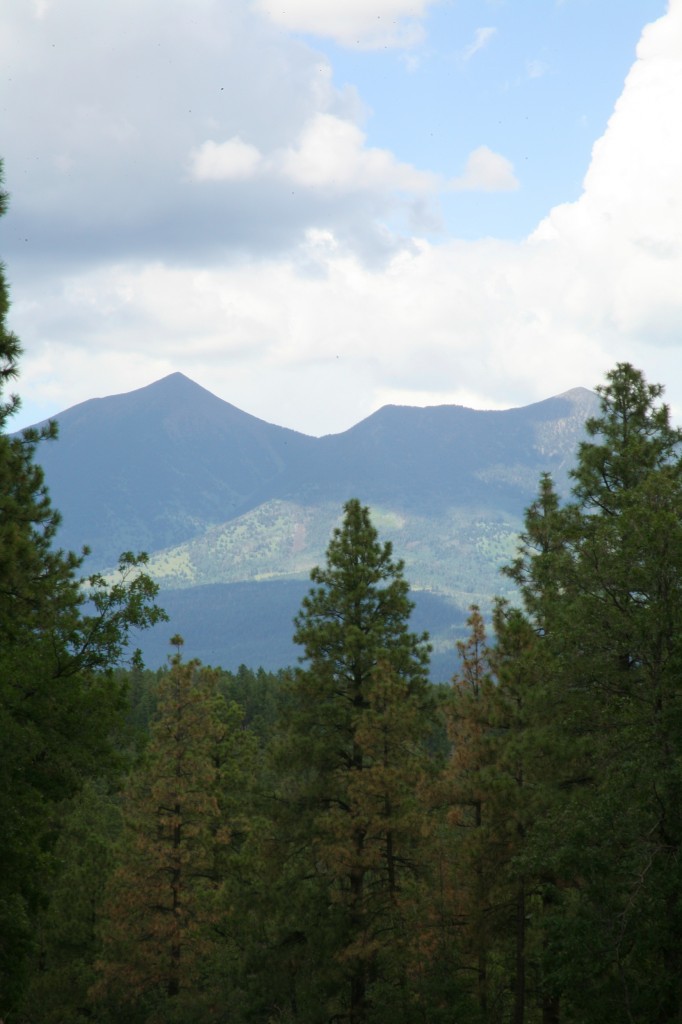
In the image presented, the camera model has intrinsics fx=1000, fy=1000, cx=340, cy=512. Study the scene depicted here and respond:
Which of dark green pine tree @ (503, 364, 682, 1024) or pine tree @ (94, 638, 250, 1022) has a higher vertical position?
dark green pine tree @ (503, 364, 682, 1024)

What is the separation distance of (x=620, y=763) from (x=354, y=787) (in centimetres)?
→ 918

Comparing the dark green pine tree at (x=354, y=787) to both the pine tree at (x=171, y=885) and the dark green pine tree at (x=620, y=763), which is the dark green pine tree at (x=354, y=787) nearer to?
the pine tree at (x=171, y=885)

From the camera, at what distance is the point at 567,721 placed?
17078 mm

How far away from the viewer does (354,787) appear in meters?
23.4

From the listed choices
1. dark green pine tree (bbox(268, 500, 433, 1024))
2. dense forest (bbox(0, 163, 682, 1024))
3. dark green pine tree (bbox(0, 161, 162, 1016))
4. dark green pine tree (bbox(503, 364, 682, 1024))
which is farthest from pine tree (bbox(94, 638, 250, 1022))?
dark green pine tree (bbox(503, 364, 682, 1024))

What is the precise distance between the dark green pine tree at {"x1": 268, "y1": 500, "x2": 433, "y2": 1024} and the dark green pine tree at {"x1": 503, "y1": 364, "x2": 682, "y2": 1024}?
5.65 metres

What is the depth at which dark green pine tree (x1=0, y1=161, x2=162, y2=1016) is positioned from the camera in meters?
14.4

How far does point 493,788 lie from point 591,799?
4.91m

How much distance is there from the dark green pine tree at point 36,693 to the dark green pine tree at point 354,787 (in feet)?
26.7

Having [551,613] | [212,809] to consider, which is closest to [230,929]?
[212,809]

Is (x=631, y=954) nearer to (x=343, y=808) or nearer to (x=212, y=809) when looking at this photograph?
(x=343, y=808)

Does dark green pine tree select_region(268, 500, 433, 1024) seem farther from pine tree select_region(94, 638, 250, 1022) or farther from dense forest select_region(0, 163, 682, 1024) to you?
pine tree select_region(94, 638, 250, 1022)

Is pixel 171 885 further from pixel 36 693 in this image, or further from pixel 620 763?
pixel 620 763

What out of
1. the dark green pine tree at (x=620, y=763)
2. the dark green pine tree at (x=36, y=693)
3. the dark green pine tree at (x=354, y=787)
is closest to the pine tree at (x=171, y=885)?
the dark green pine tree at (x=354, y=787)
